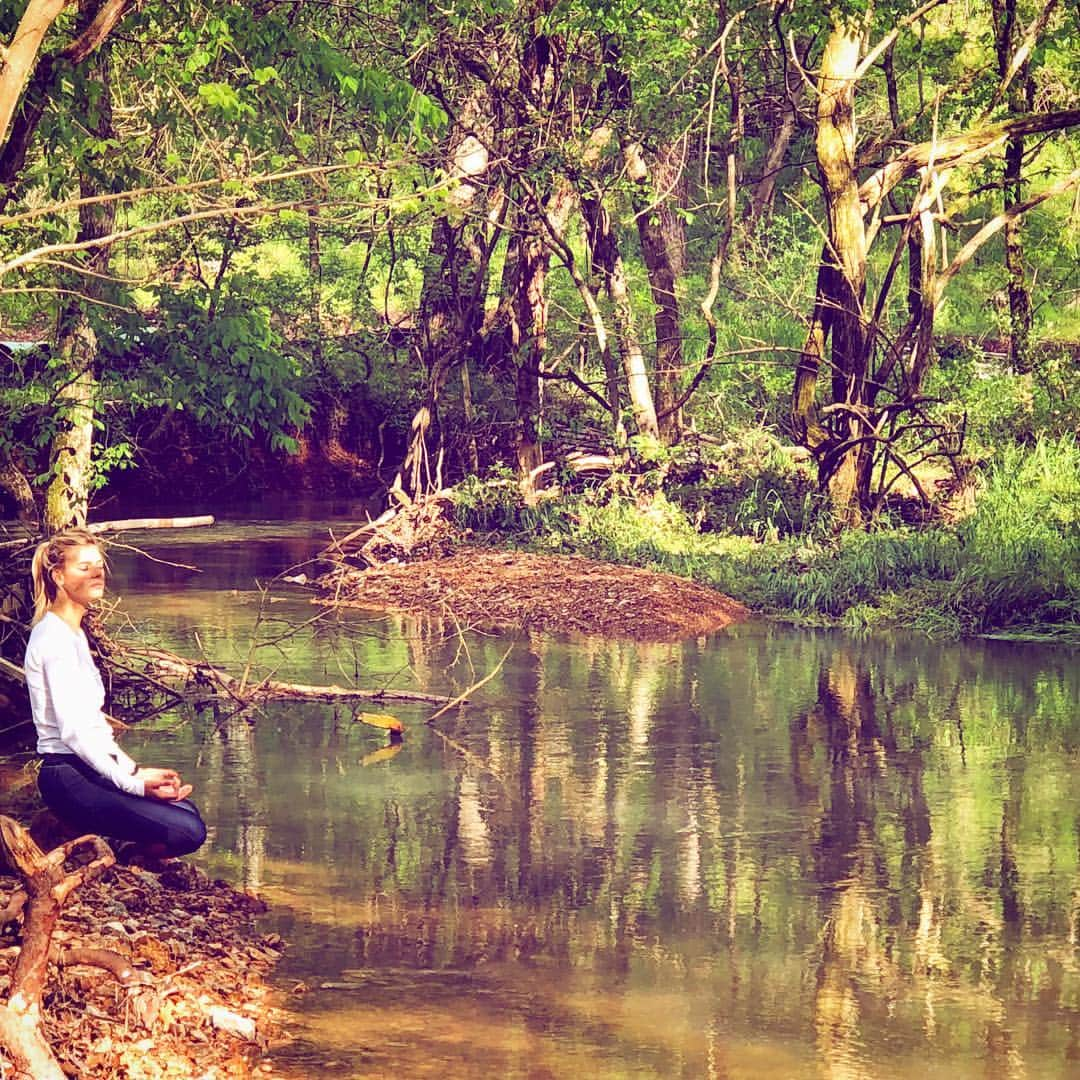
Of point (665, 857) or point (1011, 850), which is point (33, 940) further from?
point (1011, 850)

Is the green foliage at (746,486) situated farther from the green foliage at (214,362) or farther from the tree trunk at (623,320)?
the green foliage at (214,362)

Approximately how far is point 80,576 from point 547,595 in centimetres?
1200

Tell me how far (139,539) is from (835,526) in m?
11.0

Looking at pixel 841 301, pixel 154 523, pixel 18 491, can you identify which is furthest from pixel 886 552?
pixel 154 523

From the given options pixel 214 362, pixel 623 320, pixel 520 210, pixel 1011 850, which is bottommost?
pixel 1011 850

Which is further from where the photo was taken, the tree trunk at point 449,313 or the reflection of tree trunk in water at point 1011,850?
the tree trunk at point 449,313

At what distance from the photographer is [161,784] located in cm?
822

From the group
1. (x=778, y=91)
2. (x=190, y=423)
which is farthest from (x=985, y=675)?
(x=190, y=423)

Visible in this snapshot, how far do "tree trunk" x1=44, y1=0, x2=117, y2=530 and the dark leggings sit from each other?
25.3 feet

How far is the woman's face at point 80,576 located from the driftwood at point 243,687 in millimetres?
5057

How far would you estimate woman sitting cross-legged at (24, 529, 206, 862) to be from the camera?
8.14m

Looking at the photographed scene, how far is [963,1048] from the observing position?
7406 mm

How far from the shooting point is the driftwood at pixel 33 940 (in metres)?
6.27

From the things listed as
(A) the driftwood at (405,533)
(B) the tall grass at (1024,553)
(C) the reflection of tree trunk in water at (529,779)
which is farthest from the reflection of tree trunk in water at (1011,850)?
(A) the driftwood at (405,533)
